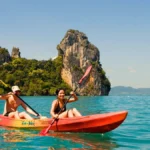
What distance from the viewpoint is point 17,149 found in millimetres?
8109

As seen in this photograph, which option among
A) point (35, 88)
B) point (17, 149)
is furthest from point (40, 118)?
point (35, 88)

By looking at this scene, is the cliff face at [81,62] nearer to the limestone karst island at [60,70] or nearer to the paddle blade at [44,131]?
the limestone karst island at [60,70]

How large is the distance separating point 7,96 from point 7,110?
0.73 m

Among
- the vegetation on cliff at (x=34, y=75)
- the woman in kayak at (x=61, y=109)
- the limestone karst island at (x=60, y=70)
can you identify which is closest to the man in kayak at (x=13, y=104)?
the woman in kayak at (x=61, y=109)

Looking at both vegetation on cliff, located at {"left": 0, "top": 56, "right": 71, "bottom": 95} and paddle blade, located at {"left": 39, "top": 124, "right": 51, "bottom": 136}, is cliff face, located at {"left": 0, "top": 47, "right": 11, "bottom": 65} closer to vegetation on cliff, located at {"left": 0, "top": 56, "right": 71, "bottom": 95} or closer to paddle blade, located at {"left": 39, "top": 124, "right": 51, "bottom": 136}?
vegetation on cliff, located at {"left": 0, "top": 56, "right": 71, "bottom": 95}

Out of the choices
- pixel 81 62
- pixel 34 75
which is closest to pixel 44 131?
pixel 34 75

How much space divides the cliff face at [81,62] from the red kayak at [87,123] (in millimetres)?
98600

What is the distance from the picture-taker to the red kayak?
9516 mm

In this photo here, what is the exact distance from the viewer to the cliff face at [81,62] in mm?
114312

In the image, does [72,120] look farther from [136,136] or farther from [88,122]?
[136,136]

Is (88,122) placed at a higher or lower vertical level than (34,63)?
lower

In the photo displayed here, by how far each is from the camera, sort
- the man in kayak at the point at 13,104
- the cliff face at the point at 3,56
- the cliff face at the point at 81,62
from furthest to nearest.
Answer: the cliff face at the point at 3,56
the cliff face at the point at 81,62
the man in kayak at the point at 13,104

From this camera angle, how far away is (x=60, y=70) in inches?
4759

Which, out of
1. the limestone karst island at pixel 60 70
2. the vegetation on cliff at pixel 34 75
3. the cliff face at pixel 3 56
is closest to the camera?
the vegetation on cliff at pixel 34 75
